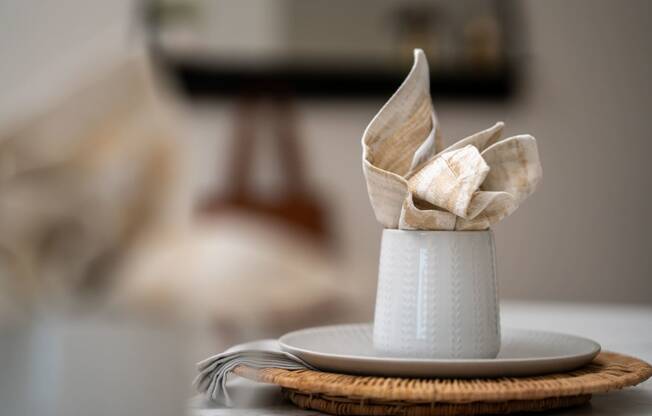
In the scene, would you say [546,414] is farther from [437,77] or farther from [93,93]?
[437,77]

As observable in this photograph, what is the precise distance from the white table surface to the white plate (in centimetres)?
4

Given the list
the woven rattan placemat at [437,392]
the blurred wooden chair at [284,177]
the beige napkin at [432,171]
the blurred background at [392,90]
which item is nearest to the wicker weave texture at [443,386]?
the woven rattan placemat at [437,392]

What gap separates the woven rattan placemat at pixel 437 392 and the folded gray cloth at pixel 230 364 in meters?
0.03

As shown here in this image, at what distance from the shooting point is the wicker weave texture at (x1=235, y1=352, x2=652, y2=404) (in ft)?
1.84

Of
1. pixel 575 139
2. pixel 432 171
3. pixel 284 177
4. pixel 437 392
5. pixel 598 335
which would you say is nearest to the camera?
pixel 437 392

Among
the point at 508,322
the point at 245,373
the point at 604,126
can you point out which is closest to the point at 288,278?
the point at 508,322

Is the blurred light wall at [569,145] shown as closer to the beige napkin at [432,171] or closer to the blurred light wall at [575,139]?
the blurred light wall at [575,139]

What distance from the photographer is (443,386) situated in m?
0.58

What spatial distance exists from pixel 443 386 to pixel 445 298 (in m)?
0.11

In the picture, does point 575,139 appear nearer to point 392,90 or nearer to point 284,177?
point 392,90

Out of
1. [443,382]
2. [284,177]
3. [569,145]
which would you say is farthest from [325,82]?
[443,382]

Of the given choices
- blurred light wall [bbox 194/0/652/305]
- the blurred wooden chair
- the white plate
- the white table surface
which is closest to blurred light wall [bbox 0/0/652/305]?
blurred light wall [bbox 194/0/652/305]

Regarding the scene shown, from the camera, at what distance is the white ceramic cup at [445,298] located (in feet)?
2.21

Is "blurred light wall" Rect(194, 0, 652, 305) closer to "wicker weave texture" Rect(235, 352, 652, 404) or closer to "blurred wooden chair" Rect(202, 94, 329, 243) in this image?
"blurred wooden chair" Rect(202, 94, 329, 243)
